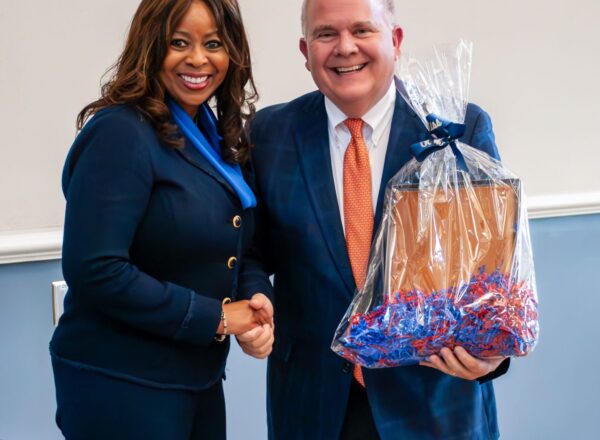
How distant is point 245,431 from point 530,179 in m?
1.20

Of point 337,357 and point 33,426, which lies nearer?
point 337,357

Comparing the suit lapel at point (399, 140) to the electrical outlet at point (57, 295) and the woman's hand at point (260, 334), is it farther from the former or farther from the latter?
the electrical outlet at point (57, 295)

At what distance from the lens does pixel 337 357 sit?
1402mm

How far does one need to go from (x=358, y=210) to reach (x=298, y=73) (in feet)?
3.12

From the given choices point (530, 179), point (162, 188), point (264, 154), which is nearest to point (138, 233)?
point (162, 188)

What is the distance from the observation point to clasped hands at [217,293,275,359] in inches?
51.7

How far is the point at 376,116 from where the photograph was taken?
1.42m

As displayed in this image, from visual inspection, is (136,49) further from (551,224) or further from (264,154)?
(551,224)

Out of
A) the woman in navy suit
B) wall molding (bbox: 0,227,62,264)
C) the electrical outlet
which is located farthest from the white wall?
the woman in navy suit

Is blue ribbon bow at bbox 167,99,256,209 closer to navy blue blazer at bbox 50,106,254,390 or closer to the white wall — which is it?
navy blue blazer at bbox 50,106,254,390

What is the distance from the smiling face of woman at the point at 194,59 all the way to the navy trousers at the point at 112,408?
0.47 metres

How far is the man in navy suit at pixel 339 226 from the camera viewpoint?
138 cm

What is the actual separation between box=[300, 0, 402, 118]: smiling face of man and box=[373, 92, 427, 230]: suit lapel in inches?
2.3

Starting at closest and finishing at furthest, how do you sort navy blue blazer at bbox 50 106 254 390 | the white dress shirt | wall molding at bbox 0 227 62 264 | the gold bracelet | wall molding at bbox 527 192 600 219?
navy blue blazer at bbox 50 106 254 390
the gold bracelet
the white dress shirt
wall molding at bbox 0 227 62 264
wall molding at bbox 527 192 600 219
